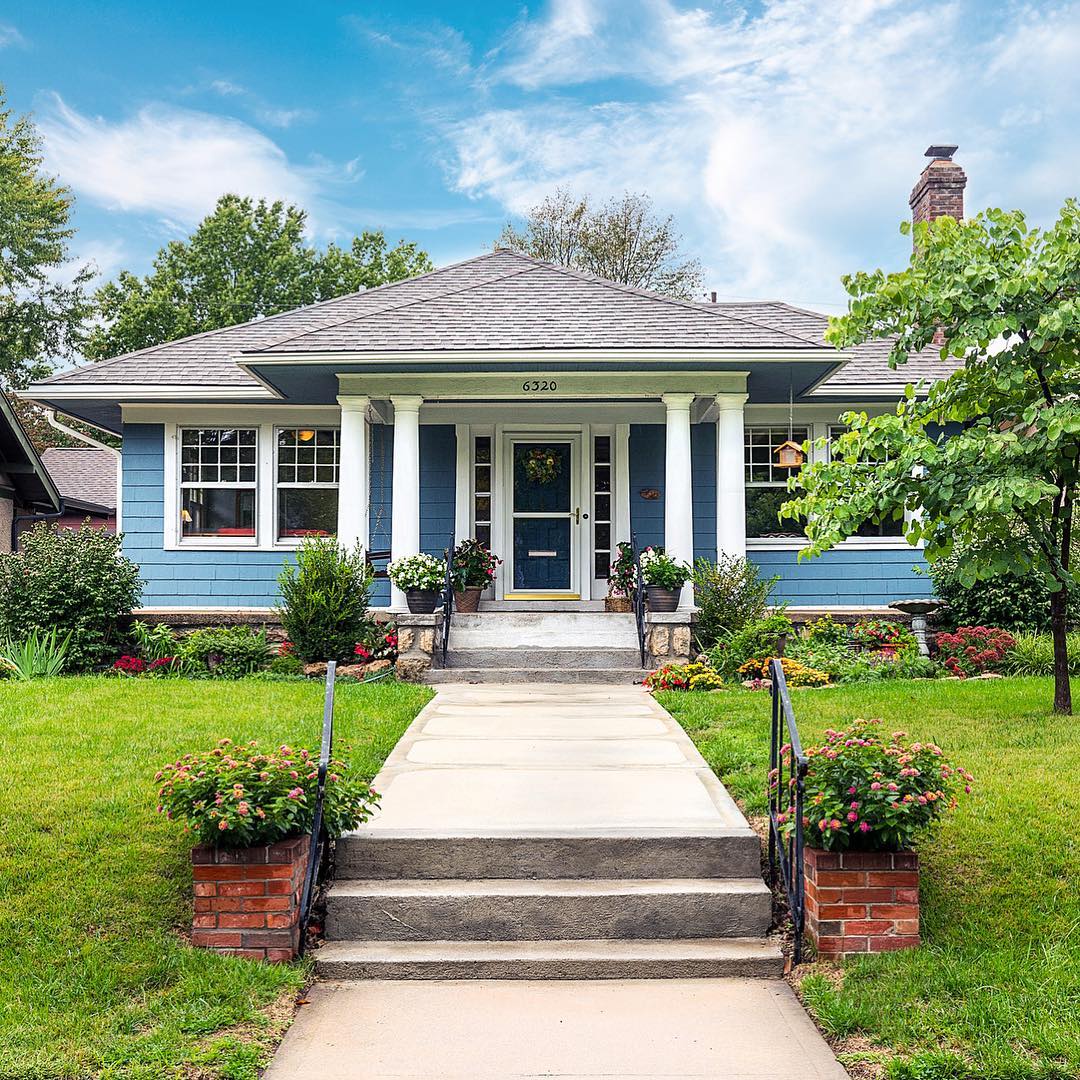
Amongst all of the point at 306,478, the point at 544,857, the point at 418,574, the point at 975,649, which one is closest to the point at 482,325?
the point at 418,574

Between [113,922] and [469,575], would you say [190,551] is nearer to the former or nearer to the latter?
[469,575]

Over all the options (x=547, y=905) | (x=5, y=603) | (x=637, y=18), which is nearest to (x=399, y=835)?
(x=547, y=905)

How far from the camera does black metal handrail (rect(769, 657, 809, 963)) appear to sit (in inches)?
173

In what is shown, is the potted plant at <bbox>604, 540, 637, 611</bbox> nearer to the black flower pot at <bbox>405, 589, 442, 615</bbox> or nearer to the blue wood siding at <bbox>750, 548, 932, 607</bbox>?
the blue wood siding at <bbox>750, 548, 932, 607</bbox>

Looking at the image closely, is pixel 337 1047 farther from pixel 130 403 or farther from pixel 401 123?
pixel 401 123

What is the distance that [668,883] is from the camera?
15.6 ft

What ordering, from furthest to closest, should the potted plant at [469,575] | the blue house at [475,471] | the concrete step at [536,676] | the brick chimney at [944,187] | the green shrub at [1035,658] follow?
the brick chimney at [944,187]
the blue house at [475,471]
the potted plant at [469,575]
the concrete step at [536,676]
the green shrub at [1035,658]

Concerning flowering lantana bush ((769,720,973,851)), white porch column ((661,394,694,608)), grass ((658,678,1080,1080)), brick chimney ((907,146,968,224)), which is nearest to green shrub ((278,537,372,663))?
white porch column ((661,394,694,608))

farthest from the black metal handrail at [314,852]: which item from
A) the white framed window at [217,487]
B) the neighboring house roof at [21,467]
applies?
the neighboring house roof at [21,467]

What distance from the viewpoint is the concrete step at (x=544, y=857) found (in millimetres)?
4832

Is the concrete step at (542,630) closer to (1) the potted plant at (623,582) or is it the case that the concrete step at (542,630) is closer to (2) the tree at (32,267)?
(1) the potted plant at (623,582)

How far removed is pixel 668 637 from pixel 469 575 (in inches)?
97.0

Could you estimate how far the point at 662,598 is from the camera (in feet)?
34.9

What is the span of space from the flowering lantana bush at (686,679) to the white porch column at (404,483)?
3.06 metres
